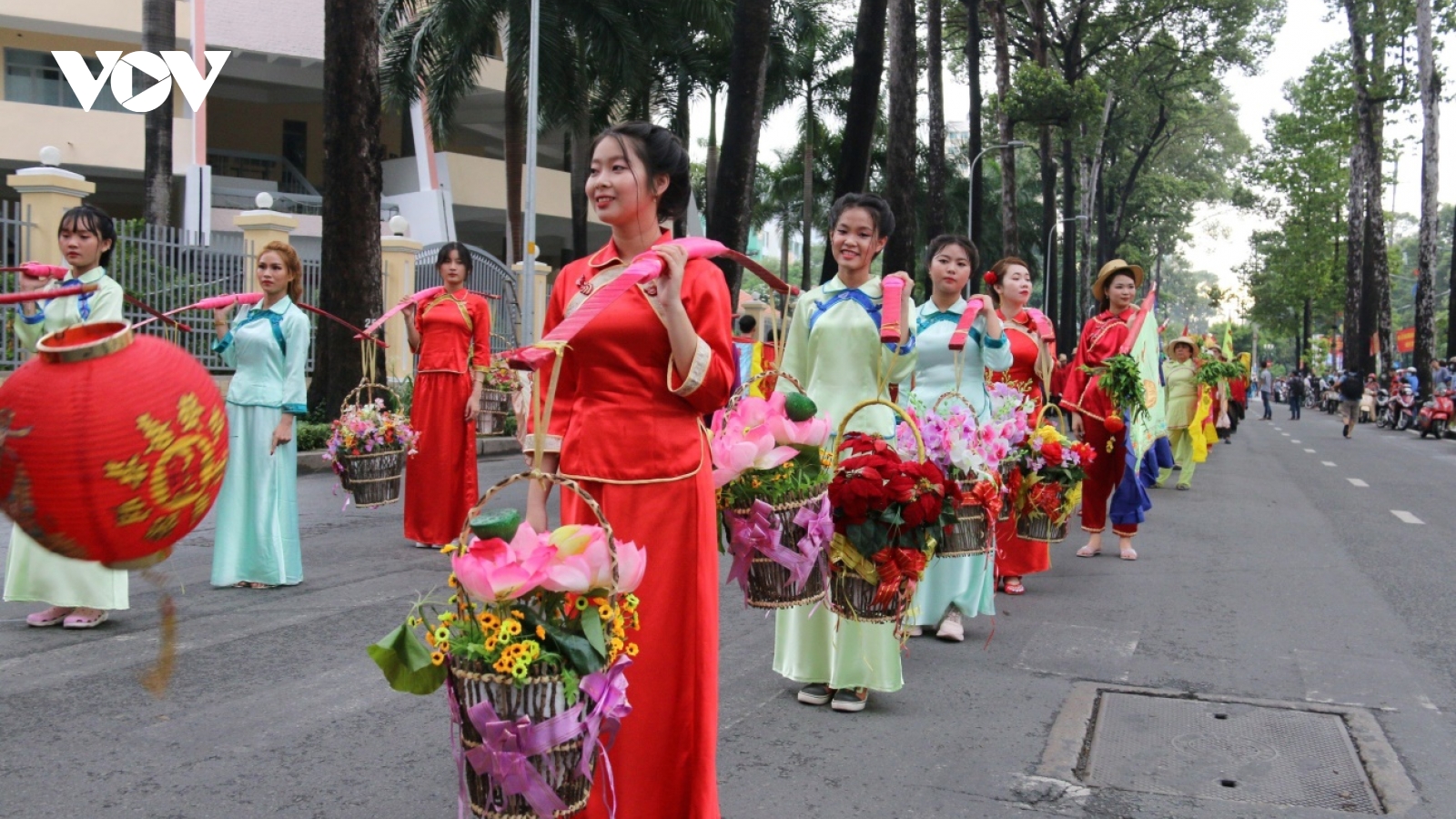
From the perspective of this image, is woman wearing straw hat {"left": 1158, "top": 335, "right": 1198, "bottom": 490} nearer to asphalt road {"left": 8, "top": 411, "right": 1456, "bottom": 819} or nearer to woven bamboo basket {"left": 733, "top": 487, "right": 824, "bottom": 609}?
asphalt road {"left": 8, "top": 411, "right": 1456, "bottom": 819}

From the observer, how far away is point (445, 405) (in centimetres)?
931

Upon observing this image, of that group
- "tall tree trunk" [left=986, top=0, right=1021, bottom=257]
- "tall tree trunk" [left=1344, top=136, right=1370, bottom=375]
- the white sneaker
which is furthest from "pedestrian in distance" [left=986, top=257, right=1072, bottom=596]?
"tall tree trunk" [left=1344, top=136, right=1370, bottom=375]

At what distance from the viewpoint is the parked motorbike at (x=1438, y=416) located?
30922 mm

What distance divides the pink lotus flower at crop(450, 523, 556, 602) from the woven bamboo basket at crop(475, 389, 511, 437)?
313 inches

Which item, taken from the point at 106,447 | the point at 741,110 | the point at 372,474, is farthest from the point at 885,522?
the point at 741,110

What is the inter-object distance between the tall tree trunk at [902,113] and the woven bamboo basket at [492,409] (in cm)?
931

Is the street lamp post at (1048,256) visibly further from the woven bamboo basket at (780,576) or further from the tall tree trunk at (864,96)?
the woven bamboo basket at (780,576)

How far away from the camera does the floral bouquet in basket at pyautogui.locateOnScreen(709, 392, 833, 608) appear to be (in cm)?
441

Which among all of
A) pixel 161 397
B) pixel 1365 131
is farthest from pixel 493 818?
pixel 1365 131

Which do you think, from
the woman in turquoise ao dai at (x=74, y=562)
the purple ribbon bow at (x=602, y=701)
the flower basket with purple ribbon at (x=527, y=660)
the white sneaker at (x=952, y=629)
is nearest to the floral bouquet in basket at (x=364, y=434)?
the woman in turquoise ao dai at (x=74, y=562)

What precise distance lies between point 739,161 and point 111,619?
9.13m

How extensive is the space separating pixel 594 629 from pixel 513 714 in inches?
10.3

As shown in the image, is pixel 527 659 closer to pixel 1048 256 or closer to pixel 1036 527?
pixel 1036 527

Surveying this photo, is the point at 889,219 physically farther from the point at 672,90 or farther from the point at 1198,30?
the point at 1198,30
